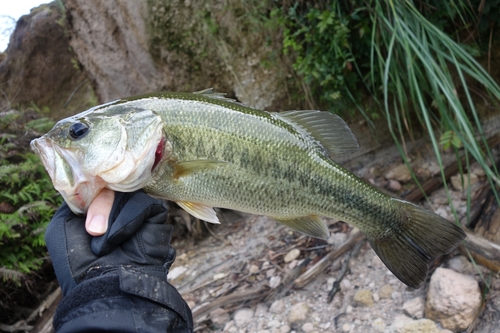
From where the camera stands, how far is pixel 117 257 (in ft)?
6.53

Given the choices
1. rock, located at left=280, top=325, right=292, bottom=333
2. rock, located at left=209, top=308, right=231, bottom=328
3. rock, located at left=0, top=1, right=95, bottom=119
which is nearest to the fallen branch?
rock, located at left=280, top=325, right=292, bottom=333

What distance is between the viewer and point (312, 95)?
436 centimetres

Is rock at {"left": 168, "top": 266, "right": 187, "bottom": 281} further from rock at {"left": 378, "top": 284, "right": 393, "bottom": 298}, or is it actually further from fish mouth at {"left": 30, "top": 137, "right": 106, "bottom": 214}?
fish mouth at {"left": 30, "top": 137, "right": 106, "bottom": 214}

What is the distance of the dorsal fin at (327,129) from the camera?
7.09 feet

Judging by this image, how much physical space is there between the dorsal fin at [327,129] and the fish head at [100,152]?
0.67m

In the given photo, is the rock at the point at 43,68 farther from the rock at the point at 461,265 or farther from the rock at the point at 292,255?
the rock at the point at 461,265

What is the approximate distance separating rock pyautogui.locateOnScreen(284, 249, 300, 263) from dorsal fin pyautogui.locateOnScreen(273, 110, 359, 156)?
68.9 inches

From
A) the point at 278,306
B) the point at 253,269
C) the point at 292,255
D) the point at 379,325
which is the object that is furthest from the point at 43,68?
the point at 379,325

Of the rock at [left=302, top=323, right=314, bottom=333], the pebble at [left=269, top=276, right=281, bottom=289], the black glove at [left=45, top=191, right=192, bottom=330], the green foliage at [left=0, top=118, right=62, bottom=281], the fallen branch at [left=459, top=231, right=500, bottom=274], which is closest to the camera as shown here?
the black glove at [left=45, top=191, right=192, bottom=330]

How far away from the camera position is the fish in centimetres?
191

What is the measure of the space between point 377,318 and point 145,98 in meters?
2.15

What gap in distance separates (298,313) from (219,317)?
643 mm

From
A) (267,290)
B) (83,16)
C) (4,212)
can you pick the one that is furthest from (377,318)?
(83,16)

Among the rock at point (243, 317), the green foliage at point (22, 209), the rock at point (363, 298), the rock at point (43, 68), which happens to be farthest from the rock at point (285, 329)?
the rock at point (43, 68)
